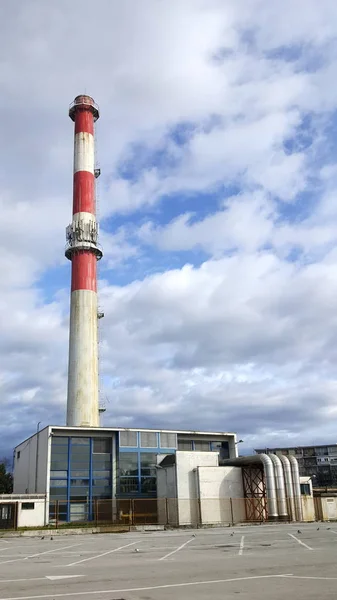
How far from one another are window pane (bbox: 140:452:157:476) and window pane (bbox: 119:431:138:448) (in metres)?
1.17

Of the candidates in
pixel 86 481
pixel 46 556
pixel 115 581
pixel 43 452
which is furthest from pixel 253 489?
pixel 115 581

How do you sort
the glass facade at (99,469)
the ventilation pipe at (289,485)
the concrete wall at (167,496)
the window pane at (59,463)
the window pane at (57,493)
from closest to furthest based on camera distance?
the ventilation pipe at (289,485) → the concrete wall at (167,496) → the window pane at (57,493) → the glass facade at (99,469) → the window pane at (59,463)

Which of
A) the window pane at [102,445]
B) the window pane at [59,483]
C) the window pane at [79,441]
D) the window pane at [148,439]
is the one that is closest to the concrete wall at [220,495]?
the window pane at [148,439]

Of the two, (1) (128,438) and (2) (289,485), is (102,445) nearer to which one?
(1) (128,438)

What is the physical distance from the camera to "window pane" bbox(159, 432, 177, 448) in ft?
151

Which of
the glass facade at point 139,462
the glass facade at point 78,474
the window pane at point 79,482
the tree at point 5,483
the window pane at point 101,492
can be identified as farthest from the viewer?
the tree at point 5,483

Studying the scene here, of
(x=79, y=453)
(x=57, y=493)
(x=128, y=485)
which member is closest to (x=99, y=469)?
(x=79, y=453)

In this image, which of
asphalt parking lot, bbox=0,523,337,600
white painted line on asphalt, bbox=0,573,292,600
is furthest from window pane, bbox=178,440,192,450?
white painted line on asphalt, bbox=0,573,292,600

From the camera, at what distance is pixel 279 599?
9.14 metres

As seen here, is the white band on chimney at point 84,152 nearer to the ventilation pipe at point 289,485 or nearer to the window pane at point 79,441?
the window pane at point 79,441

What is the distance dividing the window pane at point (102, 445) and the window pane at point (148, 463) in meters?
Result: 2.79

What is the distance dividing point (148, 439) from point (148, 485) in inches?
143

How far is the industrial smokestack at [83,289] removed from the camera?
1870 inches

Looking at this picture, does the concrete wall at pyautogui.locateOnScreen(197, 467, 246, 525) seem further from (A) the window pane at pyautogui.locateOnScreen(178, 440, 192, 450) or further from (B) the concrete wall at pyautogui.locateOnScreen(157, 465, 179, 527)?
(A) the window pane at pyautogui.locateOnScreen(178, 440, 192, 450)
